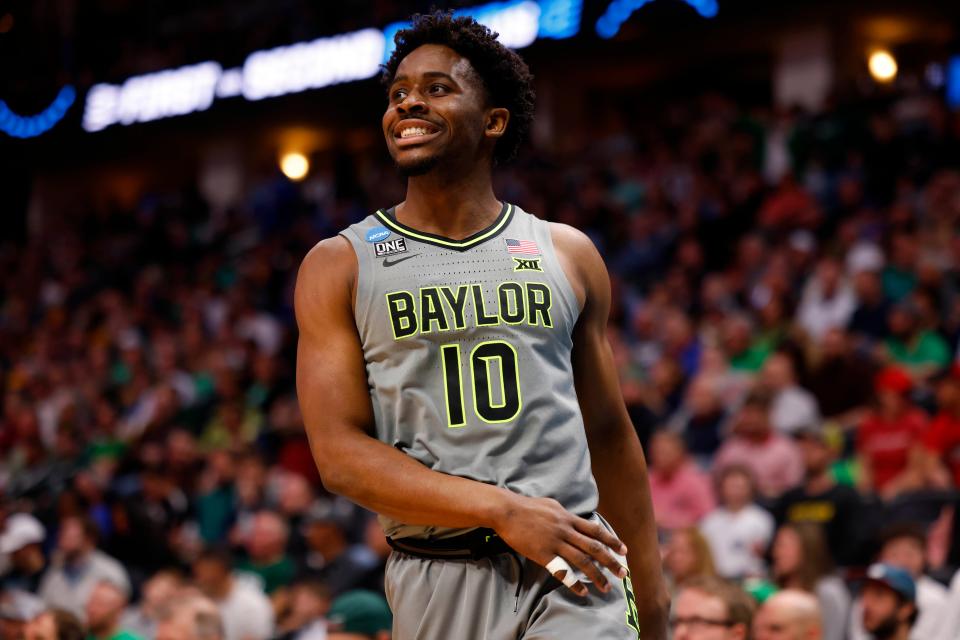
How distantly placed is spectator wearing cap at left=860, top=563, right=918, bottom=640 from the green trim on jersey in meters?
3.33

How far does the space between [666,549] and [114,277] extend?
40.2 feet

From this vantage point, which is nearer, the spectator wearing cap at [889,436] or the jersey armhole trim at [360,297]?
the jersey armhole trim at [360,297]

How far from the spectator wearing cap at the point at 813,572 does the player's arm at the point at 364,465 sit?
4.09 meters

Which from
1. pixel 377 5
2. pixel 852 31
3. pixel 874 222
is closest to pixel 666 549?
pixel 874 222

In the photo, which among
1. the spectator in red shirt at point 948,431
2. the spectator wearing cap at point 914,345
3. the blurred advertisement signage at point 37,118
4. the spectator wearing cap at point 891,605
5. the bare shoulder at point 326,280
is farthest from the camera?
the blurred advertisement signage at point 37,118

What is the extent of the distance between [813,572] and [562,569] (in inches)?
168

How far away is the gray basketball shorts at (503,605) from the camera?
8.71 feet

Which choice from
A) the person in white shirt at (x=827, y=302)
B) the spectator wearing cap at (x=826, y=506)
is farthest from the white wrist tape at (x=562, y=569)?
the person in white shirt at (x=827, y=302)

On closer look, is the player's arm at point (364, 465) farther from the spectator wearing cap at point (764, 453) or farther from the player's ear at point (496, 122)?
the spectator wearing cap at point (764, 453)

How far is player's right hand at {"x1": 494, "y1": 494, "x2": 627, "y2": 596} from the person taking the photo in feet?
8.46

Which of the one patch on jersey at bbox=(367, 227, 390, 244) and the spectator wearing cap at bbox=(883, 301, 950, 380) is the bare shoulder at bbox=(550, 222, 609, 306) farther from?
the spectator wearing cap at bbox=(883, 301, 950, 380)

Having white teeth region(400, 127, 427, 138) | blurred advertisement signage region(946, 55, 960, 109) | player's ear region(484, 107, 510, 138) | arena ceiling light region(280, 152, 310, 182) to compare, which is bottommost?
white teeth region(400, 127, 427, 138)

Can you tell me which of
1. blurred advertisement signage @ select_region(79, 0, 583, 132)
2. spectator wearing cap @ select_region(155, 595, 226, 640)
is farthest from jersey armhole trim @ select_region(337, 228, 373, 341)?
blurred advertisement signage @ select_region(79, 0, 583, 132)

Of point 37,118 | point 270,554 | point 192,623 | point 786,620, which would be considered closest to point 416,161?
point 786,620
